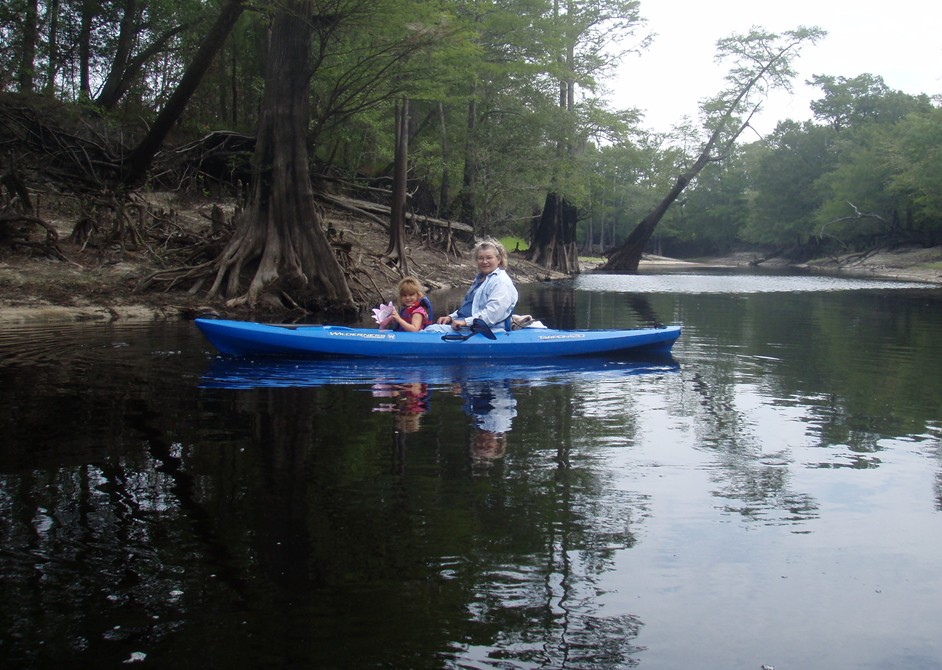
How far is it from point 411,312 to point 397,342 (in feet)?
2.10

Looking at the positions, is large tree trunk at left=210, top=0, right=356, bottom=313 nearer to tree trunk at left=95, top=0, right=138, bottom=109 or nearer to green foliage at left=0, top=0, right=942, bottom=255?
green foliage at left=0, top=0, right=942, bottom=255

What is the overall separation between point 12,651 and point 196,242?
13.4 metres

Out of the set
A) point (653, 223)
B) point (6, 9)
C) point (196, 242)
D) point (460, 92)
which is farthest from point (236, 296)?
point (653, 223)

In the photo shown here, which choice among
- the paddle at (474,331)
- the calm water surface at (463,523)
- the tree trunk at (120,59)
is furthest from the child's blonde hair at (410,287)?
the tree trunk at (120,59)

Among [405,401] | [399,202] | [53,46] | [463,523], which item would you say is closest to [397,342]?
[405,401]

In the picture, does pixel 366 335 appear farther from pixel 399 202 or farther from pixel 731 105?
pixel 731 105

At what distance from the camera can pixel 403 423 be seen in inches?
232

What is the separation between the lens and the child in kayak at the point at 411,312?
910 centimetres

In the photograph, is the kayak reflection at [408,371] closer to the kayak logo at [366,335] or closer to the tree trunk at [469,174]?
the kayak logo at [366,335]

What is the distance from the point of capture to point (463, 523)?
3.80 meters

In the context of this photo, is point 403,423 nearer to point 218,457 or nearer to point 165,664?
point 218,457

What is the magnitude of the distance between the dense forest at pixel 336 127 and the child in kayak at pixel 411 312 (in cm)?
423

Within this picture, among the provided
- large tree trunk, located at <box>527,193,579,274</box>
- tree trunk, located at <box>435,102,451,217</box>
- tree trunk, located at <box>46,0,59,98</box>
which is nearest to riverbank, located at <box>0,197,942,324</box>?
tree trunk, located at <box>46,0,59,98</box>

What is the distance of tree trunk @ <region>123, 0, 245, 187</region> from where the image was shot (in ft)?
50.2
